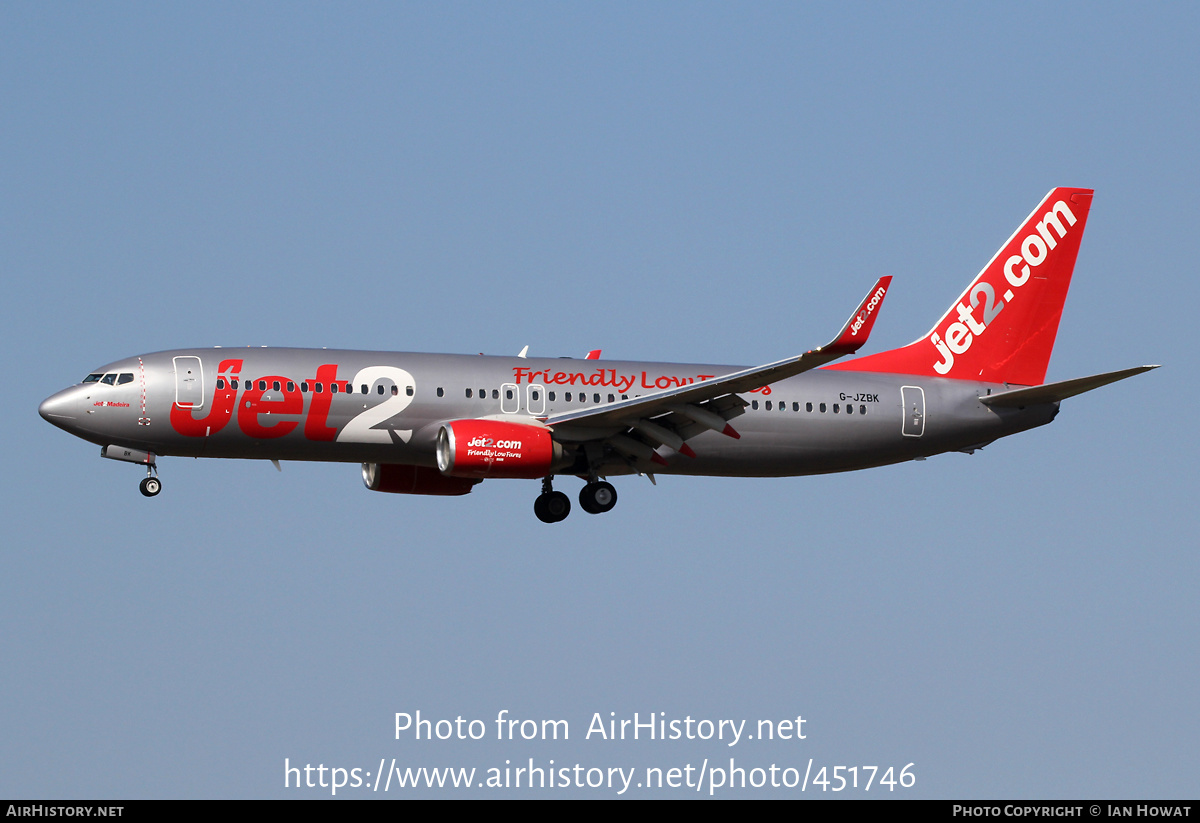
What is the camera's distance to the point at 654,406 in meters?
43.3

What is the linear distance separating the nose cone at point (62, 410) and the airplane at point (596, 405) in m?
0.05

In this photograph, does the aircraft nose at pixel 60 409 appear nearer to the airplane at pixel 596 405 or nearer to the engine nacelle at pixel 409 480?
the airplane at pixel 596 405

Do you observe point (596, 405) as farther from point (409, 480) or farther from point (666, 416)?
point (409, 480)

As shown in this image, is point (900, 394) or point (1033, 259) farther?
point (1033, 259)

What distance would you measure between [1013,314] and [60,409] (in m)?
26.7

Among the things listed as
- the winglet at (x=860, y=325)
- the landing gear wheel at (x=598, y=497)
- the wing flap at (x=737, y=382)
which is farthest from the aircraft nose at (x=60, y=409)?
the winglet at (x=860, y=325)

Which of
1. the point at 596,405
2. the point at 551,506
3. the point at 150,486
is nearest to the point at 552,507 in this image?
the point at 551,506

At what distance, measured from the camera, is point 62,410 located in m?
42.5

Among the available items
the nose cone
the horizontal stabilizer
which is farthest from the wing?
the nose cone

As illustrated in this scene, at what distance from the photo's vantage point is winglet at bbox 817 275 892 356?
38.5 metres

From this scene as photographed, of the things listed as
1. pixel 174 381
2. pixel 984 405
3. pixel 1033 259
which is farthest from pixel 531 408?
pixel 1033 259

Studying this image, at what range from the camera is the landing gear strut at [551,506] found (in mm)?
46625
